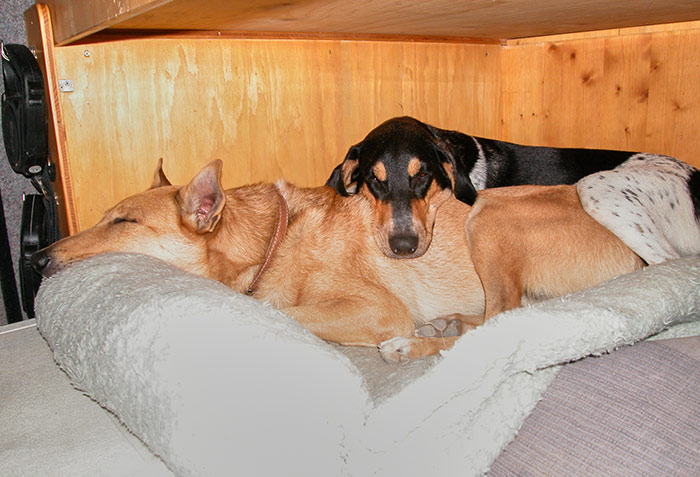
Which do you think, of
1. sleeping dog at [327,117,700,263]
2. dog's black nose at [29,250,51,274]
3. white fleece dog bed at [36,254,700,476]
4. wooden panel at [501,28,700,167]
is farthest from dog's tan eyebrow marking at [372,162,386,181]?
wooden panel at [501,28,700,167]

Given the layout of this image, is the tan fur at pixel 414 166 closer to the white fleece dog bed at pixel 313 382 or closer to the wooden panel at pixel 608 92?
the white fleece dog bed at pixel 313 382

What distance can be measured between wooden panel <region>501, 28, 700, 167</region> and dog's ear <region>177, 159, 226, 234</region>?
268 cm

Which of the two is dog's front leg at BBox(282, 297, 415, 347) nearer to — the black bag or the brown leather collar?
the brown leather collar

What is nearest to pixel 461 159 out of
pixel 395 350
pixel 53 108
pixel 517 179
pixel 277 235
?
pixel 517 179

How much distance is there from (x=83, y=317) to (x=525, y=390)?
1.55m

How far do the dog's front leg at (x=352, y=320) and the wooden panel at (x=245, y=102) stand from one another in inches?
51.4

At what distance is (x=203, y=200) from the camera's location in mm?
2463

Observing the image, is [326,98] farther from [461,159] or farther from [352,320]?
[352,320]

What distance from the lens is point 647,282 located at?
1969mm

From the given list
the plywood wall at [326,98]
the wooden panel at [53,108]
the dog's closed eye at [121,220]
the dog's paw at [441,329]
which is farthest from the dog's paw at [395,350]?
the wooden panel at [53,108]

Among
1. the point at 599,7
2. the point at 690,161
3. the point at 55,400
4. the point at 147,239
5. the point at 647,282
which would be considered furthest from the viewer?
the point at 690,161

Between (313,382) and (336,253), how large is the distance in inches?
43.1

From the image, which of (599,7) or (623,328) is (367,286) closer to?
(623,328)

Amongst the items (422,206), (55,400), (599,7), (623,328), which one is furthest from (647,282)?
(55,400)
